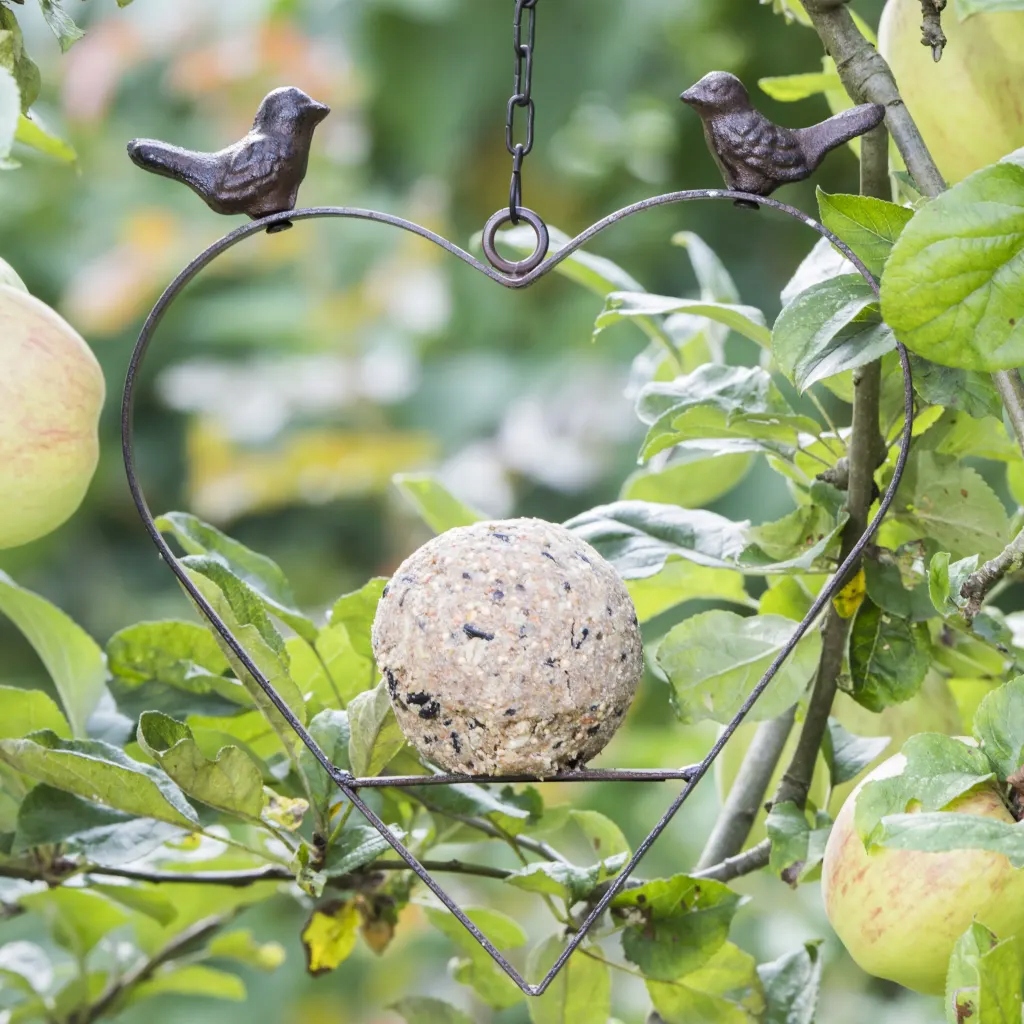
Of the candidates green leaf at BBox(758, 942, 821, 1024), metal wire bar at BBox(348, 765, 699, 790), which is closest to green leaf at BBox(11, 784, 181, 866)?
metal wire bar at BBox(348, 765, 699, 790)

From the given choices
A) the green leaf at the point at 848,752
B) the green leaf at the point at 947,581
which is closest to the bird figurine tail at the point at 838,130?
the green leaf at the point at 947,581

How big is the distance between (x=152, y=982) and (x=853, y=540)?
38 centimetres

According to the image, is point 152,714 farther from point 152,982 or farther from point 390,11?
point 390,11

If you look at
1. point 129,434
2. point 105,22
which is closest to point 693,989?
point 129,434

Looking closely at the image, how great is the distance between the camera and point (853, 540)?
1.54 feet

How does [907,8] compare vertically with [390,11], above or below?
above

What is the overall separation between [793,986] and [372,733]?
186 millimetres

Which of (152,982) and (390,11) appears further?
(390,11)

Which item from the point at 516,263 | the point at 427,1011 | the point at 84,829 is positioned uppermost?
the point at 516,263

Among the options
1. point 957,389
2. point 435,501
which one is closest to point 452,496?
point 435,501

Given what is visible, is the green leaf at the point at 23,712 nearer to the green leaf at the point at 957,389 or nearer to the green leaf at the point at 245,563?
the green leaf at the point at 245,563

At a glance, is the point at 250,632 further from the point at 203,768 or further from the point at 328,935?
the point at 328,935

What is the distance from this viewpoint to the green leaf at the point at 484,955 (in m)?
0.54

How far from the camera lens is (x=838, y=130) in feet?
1.28
